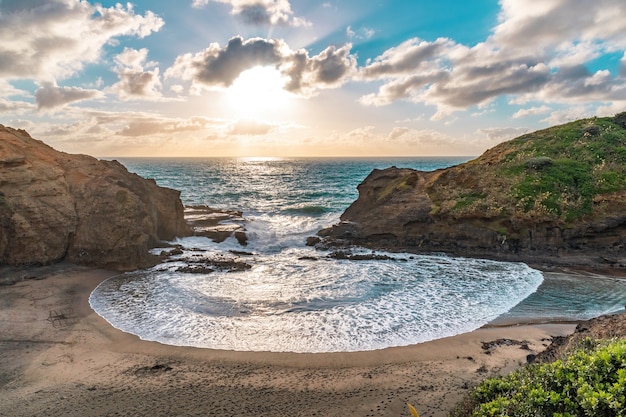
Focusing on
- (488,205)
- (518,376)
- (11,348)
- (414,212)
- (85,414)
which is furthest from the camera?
(414,212)

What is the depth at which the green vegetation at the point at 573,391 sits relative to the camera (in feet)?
14.1

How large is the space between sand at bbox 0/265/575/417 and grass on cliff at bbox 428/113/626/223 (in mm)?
11677

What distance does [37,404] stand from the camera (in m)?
7.98

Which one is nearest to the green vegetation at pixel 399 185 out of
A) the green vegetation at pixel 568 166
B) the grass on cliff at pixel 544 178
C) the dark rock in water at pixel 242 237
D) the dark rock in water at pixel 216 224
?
the grass on cliff at pixel 544 178

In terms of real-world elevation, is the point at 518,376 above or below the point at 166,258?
above

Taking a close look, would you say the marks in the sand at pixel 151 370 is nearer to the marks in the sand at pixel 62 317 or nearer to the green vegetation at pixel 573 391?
the marks in the sand at pixel 62 317

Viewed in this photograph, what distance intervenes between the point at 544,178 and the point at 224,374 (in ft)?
74.1

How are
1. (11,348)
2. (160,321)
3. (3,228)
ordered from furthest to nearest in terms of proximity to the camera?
(3,228) < (160,321) < (11,348)

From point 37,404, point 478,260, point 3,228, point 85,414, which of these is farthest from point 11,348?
point 478,260

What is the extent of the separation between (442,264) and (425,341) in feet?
30.9

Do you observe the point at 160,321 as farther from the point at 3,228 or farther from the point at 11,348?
the point at 3,228

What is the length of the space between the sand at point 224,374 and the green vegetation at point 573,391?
2.82 m

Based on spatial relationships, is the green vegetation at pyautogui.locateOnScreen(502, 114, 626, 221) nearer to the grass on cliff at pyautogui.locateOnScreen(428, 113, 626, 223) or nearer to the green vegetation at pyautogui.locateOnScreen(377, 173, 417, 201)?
the grass on cliff at pyautogui.locateOnScreen(428, 113, 626, 223)

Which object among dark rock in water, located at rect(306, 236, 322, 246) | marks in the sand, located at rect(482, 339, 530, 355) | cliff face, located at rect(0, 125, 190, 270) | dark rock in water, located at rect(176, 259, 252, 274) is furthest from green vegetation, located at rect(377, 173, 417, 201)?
marks in the sand, located at rect(482, 339, 530, 355)
